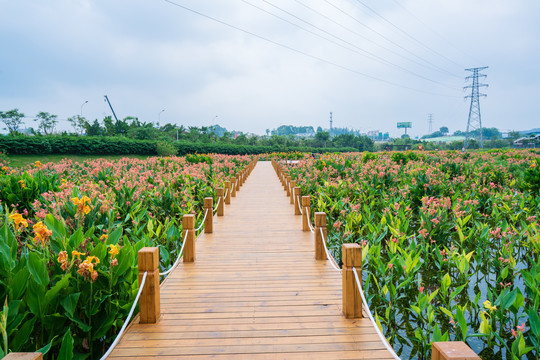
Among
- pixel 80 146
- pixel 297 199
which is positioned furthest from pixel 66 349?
pixel 80 146

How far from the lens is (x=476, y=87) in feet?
171

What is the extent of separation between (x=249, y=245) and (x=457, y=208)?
347 centimetres

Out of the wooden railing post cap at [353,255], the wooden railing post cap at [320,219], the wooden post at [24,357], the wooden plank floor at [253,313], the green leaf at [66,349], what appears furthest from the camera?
the wooden railing post cap at [320,219]

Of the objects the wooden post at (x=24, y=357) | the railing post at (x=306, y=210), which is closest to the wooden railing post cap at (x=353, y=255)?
the wooden post at (x=24, y=357)

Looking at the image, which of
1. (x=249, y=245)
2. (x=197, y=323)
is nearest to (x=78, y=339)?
(x=197, y=323)

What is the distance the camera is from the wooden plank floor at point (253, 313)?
2.50 metres

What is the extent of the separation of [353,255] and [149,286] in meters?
1.69

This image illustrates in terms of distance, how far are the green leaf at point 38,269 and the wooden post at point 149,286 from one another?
0.63 metres

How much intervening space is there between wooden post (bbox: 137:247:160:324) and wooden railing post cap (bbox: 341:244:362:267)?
1.56 meters

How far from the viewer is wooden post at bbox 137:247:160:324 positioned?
9.01ft

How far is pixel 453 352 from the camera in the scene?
1.53 meters

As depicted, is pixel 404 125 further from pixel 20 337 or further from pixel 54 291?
pixel 20 337

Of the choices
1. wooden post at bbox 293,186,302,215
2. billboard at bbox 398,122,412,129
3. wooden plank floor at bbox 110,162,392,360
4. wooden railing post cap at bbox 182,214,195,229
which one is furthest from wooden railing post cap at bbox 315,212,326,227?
billboard at bbox 398,122,412,129

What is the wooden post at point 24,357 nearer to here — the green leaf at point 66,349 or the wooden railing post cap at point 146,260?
the green leaf at point 66,349
